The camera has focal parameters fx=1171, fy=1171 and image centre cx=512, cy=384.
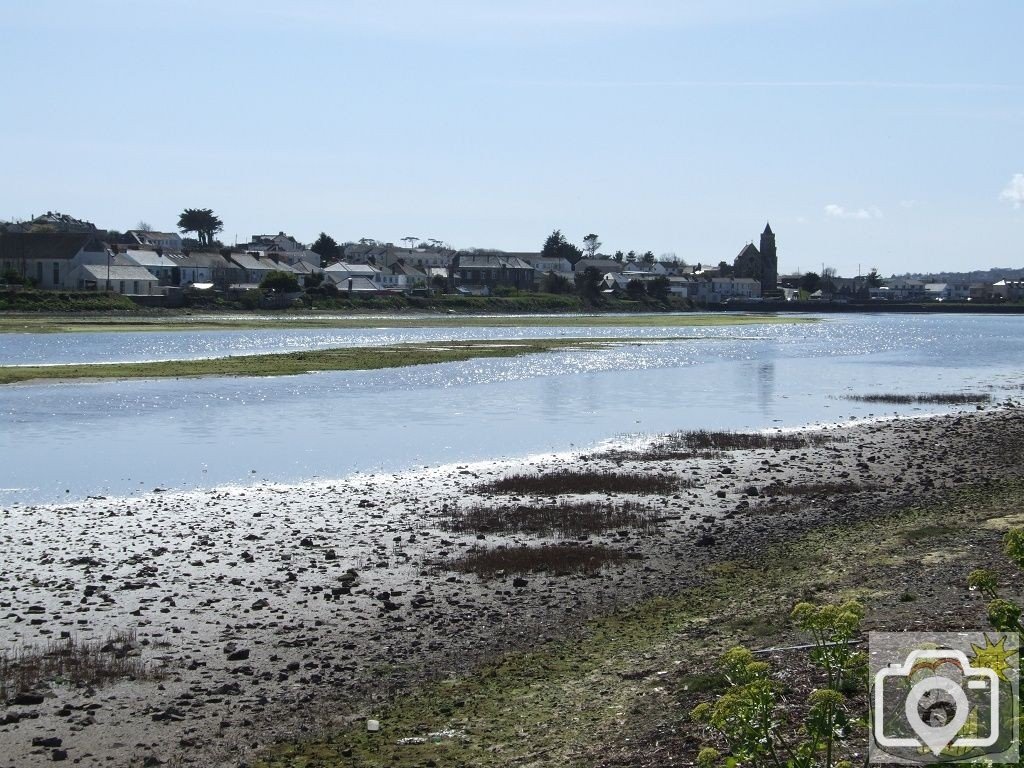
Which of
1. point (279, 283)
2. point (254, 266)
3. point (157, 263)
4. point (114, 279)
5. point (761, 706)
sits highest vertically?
point (254, 266)

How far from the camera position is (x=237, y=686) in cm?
1265

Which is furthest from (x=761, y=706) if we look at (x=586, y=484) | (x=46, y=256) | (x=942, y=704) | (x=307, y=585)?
(x=46, y=256)

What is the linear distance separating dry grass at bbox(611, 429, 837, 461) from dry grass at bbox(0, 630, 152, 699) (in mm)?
18127

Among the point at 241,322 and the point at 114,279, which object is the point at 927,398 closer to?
the point at 241,322

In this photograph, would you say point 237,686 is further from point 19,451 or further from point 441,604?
point 19,451

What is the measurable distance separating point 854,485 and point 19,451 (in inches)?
849

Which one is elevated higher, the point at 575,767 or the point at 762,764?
the point at 762,764

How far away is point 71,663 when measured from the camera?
13.3 meters

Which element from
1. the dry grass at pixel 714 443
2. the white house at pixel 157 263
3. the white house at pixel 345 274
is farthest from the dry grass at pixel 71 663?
the white house at pixel 345 274

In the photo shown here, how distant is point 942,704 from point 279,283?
15091 centimetres

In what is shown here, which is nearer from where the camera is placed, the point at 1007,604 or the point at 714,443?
the point at 1007,604

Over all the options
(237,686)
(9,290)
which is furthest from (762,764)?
(9,290)
